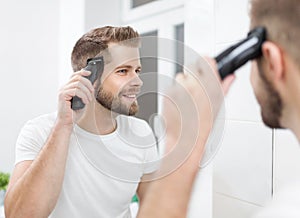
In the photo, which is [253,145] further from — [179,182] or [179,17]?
[179,17]

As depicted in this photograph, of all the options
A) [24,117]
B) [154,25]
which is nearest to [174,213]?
[154,25]

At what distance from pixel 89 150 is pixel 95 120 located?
10cm

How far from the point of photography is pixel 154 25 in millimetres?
1580

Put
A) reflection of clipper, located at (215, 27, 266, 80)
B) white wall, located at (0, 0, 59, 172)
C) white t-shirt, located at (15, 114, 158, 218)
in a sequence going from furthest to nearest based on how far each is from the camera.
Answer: white wall, located at (0, 0, 59, 172), white t-shirt, located at (15, 114, 158, 218), reflection of clipper, located at (215, 27, 266, 80)

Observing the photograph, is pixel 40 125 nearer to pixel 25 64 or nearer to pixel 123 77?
pixel 123 77

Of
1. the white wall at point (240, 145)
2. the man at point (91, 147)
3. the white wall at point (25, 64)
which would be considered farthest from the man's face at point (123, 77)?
the white wall at point (25, 64)

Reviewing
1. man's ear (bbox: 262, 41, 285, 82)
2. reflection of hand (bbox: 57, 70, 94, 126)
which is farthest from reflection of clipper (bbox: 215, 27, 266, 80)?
reflection of hand (bbox: 57, 70, 94, 126)

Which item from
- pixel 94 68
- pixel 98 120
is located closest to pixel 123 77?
pixel 94 68

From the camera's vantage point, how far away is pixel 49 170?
813mm

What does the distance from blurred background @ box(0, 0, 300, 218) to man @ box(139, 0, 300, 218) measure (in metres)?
0.19

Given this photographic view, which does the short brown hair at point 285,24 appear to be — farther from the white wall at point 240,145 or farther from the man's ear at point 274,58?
the white wall at point 240,145

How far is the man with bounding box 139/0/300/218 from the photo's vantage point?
412mm

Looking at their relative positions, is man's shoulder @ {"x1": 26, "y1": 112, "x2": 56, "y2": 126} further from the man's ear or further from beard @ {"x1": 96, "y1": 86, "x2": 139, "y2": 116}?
the man's ear

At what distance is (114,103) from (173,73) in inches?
9.9
